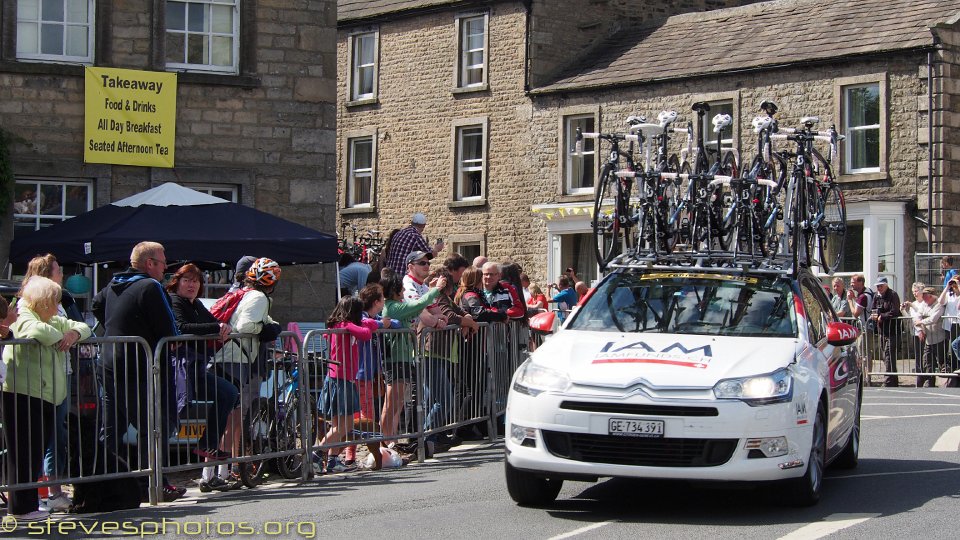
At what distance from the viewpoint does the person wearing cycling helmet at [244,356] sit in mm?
11094

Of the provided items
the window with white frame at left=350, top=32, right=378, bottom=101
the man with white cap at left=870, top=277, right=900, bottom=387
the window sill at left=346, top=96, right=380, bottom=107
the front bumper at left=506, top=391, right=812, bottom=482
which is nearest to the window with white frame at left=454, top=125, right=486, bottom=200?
the window sill at left=346, top=96, right=380, bottom=107

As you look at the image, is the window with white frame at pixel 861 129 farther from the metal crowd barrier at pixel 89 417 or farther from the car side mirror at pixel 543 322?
the metal crowd barrier at pixel 89 417

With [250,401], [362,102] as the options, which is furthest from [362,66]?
[250,401]

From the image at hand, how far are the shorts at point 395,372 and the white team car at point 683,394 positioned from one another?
2.73 m

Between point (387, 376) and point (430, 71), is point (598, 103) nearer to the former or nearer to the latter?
point (430, 71)

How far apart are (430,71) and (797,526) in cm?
3291

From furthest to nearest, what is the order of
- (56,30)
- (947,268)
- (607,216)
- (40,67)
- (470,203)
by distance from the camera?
1. (470,203)
2. (947,268)
3. (56,30)
4. (40,67)
5. (607,216)

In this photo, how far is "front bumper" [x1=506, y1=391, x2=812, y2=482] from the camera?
893cm

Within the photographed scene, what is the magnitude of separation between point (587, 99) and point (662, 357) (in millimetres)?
28355

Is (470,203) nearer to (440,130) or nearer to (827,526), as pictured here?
(440,130)

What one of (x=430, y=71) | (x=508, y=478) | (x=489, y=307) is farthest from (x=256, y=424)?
(x=430, y=71)

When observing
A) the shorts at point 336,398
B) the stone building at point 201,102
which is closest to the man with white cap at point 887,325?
the stone building at point 201,102

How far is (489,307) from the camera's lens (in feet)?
48.5

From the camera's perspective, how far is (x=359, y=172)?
43.2 metres
